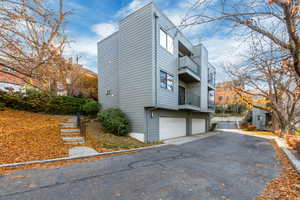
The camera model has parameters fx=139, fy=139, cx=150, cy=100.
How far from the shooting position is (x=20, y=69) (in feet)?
18.3

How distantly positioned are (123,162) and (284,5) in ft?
21.0

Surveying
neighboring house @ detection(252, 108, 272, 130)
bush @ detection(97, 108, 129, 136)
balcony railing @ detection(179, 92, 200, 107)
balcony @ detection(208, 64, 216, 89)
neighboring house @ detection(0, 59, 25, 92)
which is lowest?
neighboring house @ detection(252, 108, 272, 130)

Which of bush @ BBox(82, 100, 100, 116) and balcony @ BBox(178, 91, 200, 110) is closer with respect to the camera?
bush @ BBox(82, 100, 100, 116)

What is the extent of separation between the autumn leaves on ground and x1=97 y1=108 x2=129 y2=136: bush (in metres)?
2.70

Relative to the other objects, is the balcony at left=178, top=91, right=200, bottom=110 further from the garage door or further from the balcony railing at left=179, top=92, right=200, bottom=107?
the garage door

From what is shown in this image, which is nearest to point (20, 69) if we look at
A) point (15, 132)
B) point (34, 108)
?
point (15, 132)

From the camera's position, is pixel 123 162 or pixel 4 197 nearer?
pixel 4 197

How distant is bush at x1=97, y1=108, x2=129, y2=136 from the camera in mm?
9180

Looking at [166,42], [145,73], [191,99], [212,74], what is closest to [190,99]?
[191,99]

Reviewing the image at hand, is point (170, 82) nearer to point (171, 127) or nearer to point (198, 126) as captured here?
point (171, 127)

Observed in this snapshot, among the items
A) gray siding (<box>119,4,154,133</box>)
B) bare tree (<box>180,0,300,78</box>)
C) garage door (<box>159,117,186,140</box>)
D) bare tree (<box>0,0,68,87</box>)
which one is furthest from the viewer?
garage door (<box>159,117,186,140</box>)

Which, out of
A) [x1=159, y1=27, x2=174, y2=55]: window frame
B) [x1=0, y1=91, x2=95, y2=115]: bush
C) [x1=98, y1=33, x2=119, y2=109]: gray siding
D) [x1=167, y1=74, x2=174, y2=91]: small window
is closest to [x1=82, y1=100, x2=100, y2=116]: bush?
[x1=98, y1=33, x2=119, y2=109]: gray siding

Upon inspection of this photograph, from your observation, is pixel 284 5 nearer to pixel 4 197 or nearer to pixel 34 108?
pixel 4 197

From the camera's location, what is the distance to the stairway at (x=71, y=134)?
24.2ft
